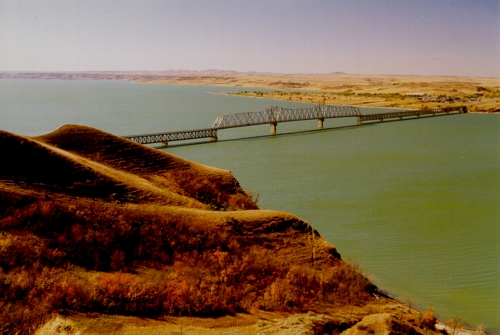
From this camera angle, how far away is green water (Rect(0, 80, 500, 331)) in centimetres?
1752

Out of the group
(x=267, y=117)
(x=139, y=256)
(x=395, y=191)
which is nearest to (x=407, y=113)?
(x=267, y=117)

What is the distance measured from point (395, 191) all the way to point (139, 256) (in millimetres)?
20635

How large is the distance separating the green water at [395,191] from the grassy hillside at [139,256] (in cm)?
356

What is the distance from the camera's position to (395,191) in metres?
30.5

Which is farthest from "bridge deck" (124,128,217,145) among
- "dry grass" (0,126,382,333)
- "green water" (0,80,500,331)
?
"dry grass" (0,126,382,333)

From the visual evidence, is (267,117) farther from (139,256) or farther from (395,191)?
(139,256)

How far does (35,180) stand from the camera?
16266 mm

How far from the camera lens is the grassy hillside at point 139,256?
1082 centimetres

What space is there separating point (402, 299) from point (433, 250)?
506 centimetres

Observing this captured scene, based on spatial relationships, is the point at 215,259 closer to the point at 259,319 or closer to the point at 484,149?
the point at 259,319

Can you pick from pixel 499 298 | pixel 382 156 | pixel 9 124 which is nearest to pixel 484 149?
pixel 382 156

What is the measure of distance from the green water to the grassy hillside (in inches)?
140

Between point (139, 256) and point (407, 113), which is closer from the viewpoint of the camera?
point (139, 256)

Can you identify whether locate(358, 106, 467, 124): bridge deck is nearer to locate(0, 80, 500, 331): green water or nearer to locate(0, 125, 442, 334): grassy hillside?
locate(0, 80, 500, 331): green water
